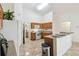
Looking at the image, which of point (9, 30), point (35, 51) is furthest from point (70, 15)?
point (9, 30)

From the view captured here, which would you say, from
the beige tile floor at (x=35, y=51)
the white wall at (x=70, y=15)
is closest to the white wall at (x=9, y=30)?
the beige tile floor at (x=35, y=51)

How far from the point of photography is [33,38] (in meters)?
11.5

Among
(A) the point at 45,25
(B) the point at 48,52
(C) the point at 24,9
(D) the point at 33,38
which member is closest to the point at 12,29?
(B) the point at 48,52

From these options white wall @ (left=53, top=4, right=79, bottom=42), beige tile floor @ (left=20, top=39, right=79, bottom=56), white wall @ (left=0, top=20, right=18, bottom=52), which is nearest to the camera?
white wall @ (left=0, top=20, right=18, bottom=52)

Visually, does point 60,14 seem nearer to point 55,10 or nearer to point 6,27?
point 55,10

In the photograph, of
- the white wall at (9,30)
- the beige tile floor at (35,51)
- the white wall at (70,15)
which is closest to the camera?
the white wall at (9,30)

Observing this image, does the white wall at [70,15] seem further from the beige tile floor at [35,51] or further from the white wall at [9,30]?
the white wall at [9,30]

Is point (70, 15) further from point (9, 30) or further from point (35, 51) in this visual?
point (9, 30)

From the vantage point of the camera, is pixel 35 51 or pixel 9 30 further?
pixel 35 51

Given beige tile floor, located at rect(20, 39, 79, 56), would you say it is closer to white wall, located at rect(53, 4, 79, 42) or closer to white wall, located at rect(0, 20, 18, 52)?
white wall, located at rect(0, 20, 18, 52)

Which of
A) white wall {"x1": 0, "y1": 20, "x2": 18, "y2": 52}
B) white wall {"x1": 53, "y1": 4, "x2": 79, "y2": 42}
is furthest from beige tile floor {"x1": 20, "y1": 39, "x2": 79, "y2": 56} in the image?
white wall {"x1": 53, "y1": 4, "x2": 79, "y2": 42}

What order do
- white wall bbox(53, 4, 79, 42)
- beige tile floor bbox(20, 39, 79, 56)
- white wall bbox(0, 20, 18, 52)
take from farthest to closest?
1. white wall bbox(53, 4, 79, 42)
2. beige tile floor bbox(20, 39, 79, 56)
3. white wall bbox(0, 20, 18, 52)

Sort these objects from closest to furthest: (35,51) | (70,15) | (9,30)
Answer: (9,30) → (35,51) → (70,15)

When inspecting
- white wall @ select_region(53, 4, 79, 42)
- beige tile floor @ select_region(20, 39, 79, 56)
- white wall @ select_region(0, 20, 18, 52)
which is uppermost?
white wall @ select_region(53, 4, 79, 42)
